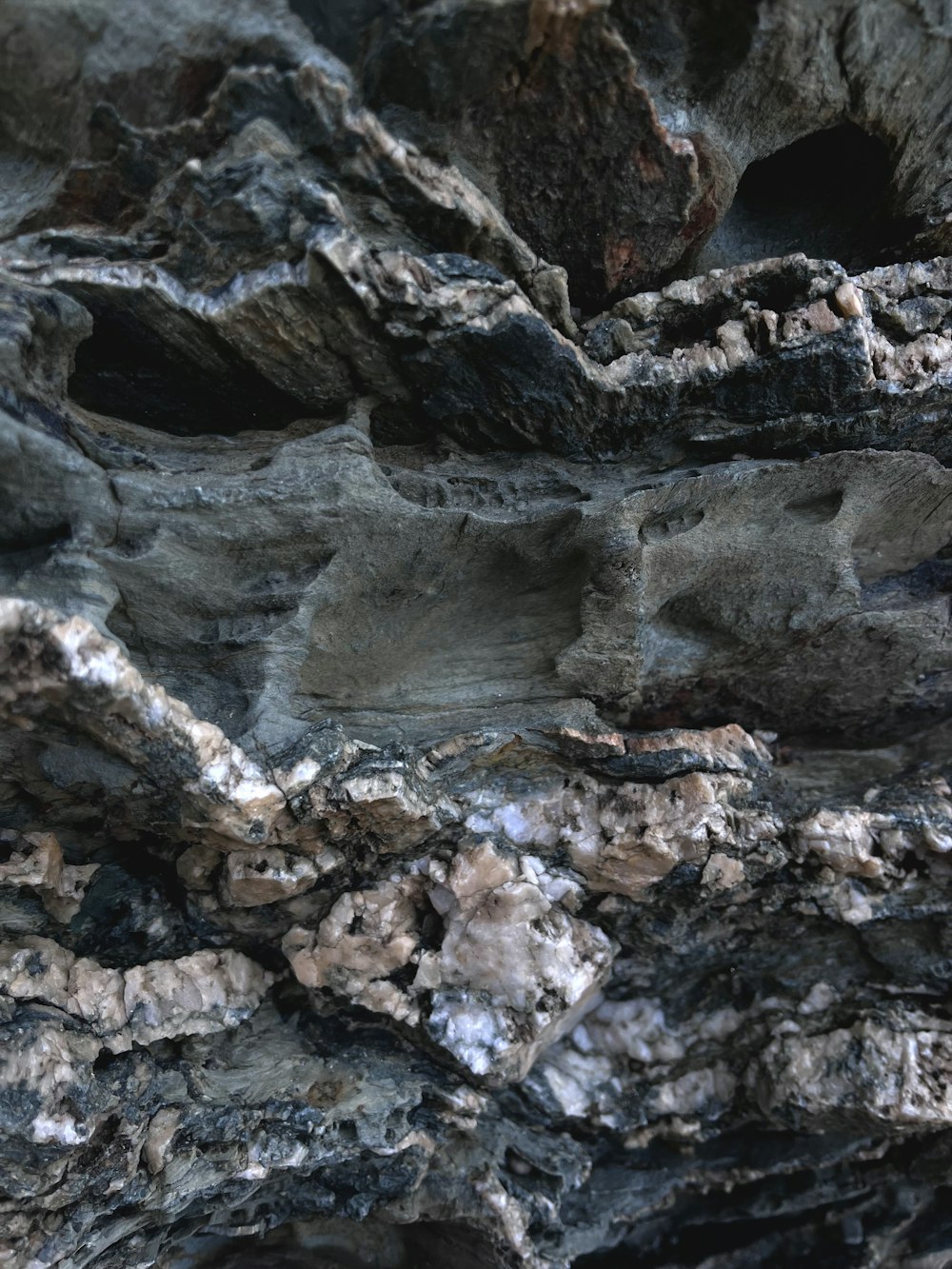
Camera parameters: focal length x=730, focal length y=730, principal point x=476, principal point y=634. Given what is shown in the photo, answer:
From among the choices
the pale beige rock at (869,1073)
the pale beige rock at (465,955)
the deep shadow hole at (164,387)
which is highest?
the deep shadow hole at (164,387)

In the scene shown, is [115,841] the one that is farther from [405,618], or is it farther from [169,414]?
[169,414]

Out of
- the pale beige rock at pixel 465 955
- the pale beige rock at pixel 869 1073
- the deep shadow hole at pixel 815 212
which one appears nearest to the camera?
the deep shadow hole at pixel 815 212

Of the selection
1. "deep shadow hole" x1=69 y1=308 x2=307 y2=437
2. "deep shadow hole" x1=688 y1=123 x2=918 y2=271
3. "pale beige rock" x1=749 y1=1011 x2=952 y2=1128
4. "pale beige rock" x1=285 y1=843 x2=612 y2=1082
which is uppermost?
"deep shadow hole" x1=688 y1=123 x2=918 y2=271

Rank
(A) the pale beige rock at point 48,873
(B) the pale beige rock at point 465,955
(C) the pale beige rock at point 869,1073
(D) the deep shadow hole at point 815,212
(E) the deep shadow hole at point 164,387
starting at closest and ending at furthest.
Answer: (E) the deep shadow hole at point 164,387
(A) the pale beige rock at point 48,873
(D) the deep shadow hole at point 815,212
(B) the pale beige rock at point 465,955
(C) the pale beige rock at point 869,1073

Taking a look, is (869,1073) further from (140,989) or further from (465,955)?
(140,989)

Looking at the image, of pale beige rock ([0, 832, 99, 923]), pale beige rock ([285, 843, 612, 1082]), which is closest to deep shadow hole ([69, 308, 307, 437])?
pale beige rock ([0, 832, 99, 923])

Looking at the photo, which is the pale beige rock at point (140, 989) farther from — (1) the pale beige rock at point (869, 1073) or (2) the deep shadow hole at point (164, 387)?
(1) the pale beige rock at point (869, 1073)

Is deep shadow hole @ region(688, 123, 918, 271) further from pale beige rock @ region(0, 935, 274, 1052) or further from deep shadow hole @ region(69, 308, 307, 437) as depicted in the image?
pale beige rock @ region(0, 935, 274, 1052)

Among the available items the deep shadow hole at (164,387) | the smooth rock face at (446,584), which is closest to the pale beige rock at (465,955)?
the smooth rock face at (446,584)

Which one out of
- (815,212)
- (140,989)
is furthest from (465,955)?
(815,212)
